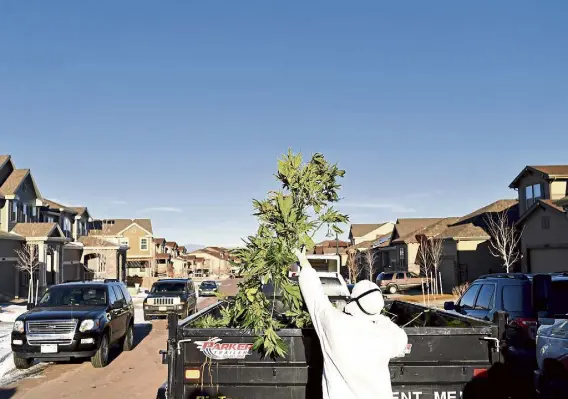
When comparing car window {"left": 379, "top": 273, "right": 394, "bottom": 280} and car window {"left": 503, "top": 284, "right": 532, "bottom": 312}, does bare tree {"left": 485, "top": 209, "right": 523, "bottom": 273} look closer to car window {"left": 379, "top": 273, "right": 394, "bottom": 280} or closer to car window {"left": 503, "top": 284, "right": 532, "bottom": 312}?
car window {"left": 379, "top": 273, "right": 394, "bottom": 280}

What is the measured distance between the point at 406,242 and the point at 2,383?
40.3 meters

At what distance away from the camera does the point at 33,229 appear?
35656 mm

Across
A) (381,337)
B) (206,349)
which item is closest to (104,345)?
(206,349)

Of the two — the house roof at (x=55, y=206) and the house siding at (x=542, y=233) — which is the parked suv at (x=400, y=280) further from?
the house roof at (x=55, y=206)

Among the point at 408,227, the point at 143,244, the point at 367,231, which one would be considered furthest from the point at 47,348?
the point at 367,231

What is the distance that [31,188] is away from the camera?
39.0 m

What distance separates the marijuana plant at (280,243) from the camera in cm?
439

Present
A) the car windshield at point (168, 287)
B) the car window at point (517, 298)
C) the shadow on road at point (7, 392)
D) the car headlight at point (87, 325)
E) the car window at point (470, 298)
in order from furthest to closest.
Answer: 1. the car windshield at point (168, 287)
2. the car window at point (470, 298)
3. the car headlight at point (87, 325)
4. the car window at point (517, 298)
5. the shadow on road at point (7, 392)

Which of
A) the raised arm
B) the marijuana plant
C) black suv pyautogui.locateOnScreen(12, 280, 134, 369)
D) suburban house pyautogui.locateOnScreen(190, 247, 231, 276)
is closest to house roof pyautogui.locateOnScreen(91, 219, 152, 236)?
suburban house pyautogui.locateOnScreen(190, 247, 231, 276)

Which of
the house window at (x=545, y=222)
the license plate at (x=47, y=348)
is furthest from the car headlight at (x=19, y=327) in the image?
the house window at (x=545, y=222)

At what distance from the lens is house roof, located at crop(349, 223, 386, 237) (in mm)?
82625

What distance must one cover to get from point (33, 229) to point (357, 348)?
36083 millimetres

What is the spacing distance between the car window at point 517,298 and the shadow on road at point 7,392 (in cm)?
873

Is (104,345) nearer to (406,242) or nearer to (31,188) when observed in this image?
(31,188)
